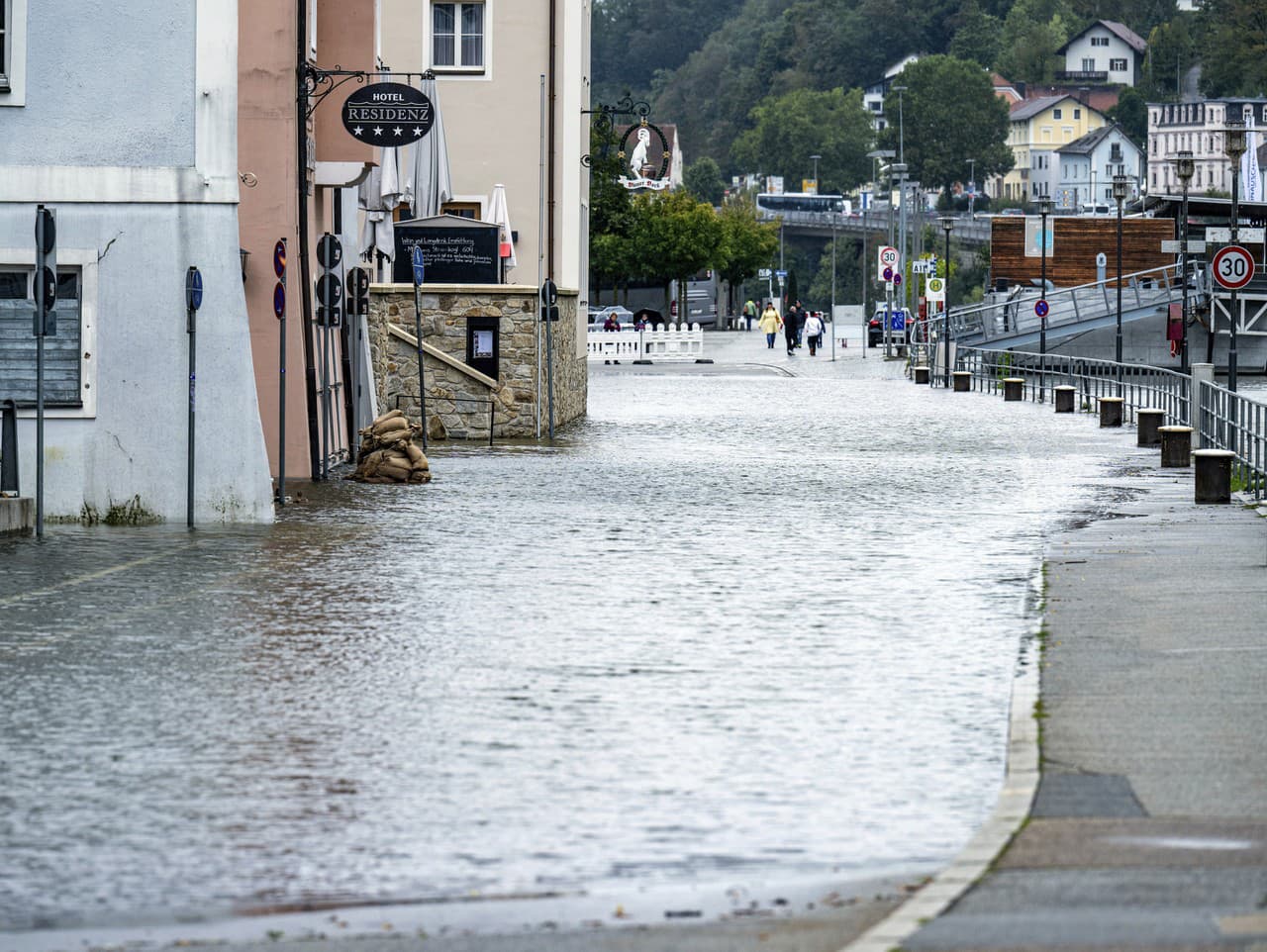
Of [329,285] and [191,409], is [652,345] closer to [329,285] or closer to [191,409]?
[329,285]

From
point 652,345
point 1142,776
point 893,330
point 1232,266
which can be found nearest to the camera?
point 1142,776

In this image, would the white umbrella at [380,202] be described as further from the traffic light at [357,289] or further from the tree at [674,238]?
the tree at [674,238]

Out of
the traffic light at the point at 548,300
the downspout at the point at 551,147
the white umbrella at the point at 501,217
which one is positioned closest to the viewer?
the traffic light at the point at 548,300

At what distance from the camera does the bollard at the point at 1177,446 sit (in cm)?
2708

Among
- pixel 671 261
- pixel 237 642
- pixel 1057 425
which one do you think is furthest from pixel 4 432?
pixel 671 261

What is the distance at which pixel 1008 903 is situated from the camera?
6.62 metres

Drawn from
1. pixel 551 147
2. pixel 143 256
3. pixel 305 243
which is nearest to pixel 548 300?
pixel 305 243

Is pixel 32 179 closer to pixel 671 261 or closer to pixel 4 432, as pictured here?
pixel 4 432

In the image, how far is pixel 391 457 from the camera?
25.4 metres

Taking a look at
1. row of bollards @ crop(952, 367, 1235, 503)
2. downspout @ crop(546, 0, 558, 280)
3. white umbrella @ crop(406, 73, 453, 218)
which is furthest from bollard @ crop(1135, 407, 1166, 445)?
downspout @ crop(546, 0, 558, 280)

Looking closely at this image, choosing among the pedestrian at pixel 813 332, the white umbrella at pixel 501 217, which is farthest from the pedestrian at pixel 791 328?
the white umbrella at pixel 501 217

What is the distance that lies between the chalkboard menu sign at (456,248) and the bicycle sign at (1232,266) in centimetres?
1120

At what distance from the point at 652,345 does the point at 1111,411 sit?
4017 cm

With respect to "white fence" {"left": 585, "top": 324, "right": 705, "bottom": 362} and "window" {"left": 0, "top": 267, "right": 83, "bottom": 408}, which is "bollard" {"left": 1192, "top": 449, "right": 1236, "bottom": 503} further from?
"white fence" {"left": 585, "top": 324, "right": 705, "bottom": 362}
